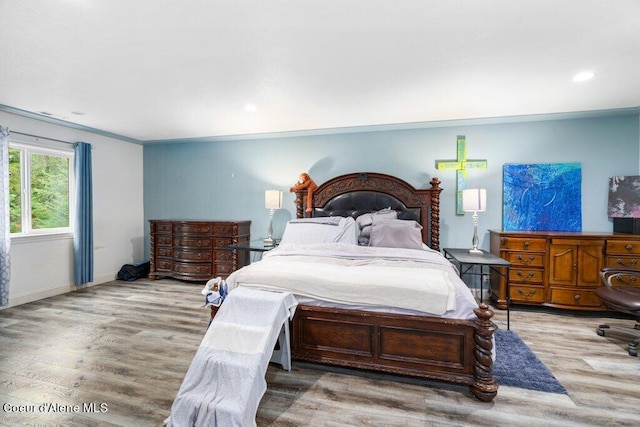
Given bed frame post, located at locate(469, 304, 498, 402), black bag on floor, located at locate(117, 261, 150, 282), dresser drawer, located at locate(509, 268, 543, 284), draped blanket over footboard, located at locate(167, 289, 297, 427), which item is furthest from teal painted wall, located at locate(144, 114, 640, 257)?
draped blanket over footboard, located at locate(167, 289, 297, 427)

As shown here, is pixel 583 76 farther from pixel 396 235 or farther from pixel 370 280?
pixel 370 280

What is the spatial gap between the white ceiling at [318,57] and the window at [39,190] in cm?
72

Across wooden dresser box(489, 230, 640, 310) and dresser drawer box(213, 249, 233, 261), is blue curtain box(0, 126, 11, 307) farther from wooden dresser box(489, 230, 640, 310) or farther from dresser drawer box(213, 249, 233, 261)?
wooden dresser box(489, 230, 640, 310)

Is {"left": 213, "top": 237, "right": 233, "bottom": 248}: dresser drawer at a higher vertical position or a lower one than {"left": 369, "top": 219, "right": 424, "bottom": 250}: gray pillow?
lower

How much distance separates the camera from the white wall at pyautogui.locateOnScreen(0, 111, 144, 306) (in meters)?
3.85

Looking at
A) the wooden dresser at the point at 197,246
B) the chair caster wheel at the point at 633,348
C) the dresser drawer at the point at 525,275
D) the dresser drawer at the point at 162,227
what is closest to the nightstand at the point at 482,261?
the dresser drawer at the point at 525,275

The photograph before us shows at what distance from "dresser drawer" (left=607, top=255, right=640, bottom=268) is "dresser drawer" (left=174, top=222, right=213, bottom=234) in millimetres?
5449

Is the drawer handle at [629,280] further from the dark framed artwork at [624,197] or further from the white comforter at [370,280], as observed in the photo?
the white comforter at [370,280]

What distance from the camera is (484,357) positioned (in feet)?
6.30

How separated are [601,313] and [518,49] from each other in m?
3.35

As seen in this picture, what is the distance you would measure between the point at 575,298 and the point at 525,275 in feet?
1.86

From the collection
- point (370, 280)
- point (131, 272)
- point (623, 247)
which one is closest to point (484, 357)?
point (370, 280)

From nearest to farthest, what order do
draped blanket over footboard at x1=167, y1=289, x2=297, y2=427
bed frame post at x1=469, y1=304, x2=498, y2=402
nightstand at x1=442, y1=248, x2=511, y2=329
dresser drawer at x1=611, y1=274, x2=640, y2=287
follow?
draped blanket over footboard at x1=167, y1=289, x2=297, y2=427
bed frame post at x1=469, y1=304, x2=498, y2=402
nightstand at x1=442, y1=248, x2=511, y2=329
dresser drawer at x1=611, y1=274, x2=640, y2=287

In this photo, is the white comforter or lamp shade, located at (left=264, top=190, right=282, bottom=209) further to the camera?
lamp shade, located at (left=264, top=190, right=282, bottom=209)
